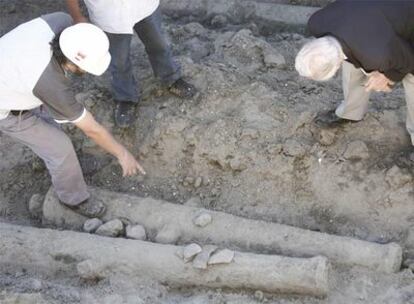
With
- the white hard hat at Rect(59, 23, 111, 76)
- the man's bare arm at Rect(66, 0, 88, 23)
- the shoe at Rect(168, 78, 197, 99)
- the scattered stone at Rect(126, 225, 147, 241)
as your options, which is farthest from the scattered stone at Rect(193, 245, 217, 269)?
the man's bare arm at Rect(66, 0, 88, 23)

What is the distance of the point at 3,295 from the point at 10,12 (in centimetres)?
315

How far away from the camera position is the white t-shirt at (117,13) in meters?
4.08

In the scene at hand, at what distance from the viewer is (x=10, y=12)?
595 centimetres

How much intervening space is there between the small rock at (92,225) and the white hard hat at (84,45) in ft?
3.55

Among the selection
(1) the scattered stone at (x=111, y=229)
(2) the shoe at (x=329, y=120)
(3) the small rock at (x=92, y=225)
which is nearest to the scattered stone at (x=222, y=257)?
(1) the scattered stone at (x=111, y=229)

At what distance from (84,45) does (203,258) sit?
1.33 metres

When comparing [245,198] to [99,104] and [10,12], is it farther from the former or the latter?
Answer: [10,12]

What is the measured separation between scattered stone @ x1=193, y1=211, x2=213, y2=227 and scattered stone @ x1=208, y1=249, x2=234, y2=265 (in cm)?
32

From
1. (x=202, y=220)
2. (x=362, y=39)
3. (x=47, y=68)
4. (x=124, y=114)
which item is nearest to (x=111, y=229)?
(x=202, y=220)

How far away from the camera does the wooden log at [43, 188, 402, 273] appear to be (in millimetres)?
3711

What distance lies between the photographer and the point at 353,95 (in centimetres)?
405

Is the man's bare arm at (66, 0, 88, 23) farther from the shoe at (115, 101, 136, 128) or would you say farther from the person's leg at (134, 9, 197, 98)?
the shoe at (115, 101, 136, 128)

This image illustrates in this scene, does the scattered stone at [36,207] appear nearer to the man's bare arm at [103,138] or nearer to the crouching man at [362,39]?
the man's bare arm at [103,138]

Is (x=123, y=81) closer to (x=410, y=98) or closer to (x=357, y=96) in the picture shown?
(x=357, y=96)
